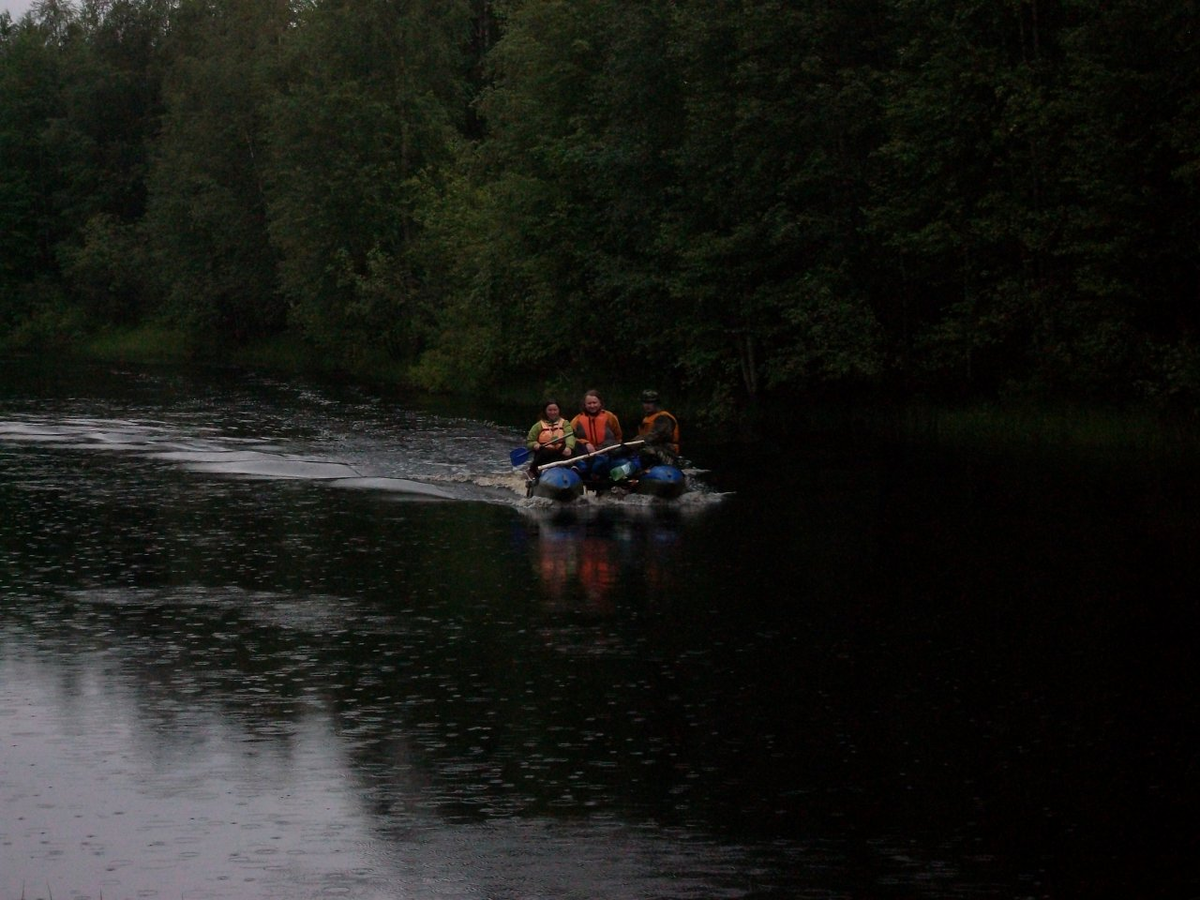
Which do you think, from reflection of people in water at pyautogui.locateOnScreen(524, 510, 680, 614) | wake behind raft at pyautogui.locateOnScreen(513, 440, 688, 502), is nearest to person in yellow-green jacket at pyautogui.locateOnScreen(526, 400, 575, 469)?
wake behind raft at pyautogui.locateOnScreen(513, 440, 688, 502)

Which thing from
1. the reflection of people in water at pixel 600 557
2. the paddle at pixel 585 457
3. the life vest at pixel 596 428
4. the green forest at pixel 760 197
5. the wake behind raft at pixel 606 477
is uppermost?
the green forest at pixel 760 197

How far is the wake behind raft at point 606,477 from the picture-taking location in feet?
70.4

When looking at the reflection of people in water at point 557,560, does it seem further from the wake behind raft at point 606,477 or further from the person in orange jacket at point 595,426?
the person in orange jacket at point 595,426

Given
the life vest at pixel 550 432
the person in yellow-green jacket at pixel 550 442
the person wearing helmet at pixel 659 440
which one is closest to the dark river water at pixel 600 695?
the person wearing helmet at pixel 659 440

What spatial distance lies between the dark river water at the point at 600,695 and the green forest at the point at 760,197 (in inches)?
240

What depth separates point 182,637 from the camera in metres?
12.5

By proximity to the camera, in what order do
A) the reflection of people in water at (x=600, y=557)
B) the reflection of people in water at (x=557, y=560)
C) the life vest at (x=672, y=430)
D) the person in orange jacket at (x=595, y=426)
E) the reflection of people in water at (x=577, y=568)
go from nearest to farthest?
1. the reflection of people in water at (x=577, y=568)
2. the reflection of people in water at (x=600, y=557)
3. the reflection of people in water at (x=557, y=560)
4. the life vest at (x=672, y=430)
5. the person in orange jacket at (x=595, y=426)

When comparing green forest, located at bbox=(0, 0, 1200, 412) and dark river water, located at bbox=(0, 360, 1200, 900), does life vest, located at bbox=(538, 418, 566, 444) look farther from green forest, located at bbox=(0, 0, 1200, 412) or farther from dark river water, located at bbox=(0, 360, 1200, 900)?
green forest, located at bbox=(0, 0, 1200, 412)

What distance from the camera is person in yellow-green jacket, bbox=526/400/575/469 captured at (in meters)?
22.4

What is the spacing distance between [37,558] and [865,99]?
17.9 m

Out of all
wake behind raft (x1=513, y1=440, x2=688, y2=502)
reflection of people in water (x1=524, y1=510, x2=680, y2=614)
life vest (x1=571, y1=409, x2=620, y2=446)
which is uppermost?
life vest (x1=571, y1=409, x2=620, y2=446)

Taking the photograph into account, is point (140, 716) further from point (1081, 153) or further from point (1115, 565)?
point (1081, 153)

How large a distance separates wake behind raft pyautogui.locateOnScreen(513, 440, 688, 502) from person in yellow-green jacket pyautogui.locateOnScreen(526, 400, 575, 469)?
0.29m

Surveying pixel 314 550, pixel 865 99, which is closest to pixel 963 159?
pixel 865 99
